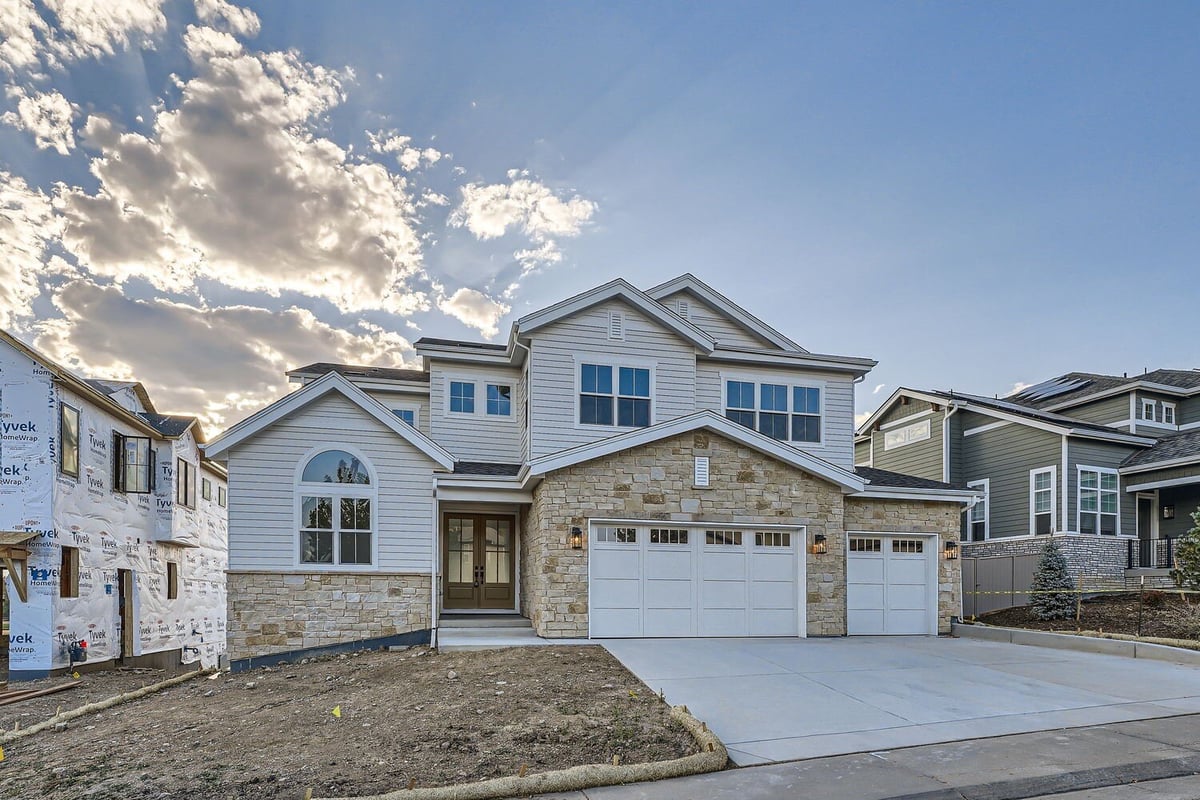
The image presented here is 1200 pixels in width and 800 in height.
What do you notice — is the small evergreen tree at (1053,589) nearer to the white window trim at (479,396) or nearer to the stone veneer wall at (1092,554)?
the stone veneer wall at (1092,554)

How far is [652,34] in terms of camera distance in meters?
13.5

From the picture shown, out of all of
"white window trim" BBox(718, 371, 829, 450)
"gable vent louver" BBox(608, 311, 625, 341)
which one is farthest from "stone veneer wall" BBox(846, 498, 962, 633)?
"gable vent louver" BBox(608, 311, 625, 341)

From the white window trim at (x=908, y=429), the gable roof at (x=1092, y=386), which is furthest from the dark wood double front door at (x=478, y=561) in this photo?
the gable roof at (x=1092, y=386)

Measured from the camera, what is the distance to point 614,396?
15.7 m

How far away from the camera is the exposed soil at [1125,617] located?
14062 millimetres

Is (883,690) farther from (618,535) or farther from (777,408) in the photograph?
(777,408)

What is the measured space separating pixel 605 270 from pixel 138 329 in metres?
10.7

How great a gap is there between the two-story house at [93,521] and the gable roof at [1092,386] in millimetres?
26429

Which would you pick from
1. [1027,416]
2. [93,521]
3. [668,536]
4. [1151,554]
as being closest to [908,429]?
[1027,416]

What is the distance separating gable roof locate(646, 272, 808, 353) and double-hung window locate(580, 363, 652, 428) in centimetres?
226

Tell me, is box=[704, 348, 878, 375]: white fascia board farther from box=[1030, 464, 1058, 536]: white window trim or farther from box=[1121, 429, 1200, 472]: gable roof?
box=[1121, 429, 1200, 472]: gable roof

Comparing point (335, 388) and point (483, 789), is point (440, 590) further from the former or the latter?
point (483, 789)

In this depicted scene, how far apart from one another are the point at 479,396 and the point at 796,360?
283 inches

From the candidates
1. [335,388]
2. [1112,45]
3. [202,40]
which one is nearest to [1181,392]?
[1112,45]
